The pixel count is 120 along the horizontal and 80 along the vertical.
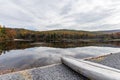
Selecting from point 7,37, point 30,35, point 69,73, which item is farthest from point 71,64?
point 30,35

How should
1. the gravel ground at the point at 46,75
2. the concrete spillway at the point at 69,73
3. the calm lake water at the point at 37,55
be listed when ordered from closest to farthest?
the concrete spillway at the point at 69,73 < the gravel ground at the point at 46,75 < the calm lake water at the point at 37,55

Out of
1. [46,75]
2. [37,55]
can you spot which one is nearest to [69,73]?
[46,75]

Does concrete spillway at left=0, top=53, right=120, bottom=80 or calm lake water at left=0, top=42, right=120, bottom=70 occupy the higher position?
concrete spillway at left=0, top=53, right=120, bottom=80

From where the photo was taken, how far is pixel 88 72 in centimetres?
639

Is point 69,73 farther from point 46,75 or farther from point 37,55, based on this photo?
point 37,55

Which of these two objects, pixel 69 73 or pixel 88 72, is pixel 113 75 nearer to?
pixel 88 72

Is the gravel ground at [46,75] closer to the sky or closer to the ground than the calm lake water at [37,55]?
closer to the sky

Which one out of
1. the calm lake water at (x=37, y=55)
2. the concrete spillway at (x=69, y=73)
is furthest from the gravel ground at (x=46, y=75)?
the calm lake water at (x=37, y=55)

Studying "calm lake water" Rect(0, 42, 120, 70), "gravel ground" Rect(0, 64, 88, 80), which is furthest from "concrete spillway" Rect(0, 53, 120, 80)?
"calm lake water" Rect(0, 42, 120, 70)

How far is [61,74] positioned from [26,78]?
76.3 inches

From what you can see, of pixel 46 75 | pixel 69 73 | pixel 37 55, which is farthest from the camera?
pixel 37 55

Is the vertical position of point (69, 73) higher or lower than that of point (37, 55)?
higher

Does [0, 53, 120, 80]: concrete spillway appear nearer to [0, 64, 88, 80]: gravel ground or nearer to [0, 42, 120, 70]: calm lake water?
[0, 64, 88, 80]: gravel ground

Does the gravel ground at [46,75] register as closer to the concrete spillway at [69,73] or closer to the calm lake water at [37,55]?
the concrete spillway at [69,73]
